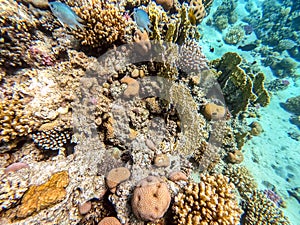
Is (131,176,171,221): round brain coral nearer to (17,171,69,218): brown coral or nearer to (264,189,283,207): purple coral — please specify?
(17,171,69,218): brown coral

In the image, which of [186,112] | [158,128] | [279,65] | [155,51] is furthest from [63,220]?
[279,65]

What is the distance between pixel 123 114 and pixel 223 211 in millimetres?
2476

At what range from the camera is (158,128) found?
367 centimetres

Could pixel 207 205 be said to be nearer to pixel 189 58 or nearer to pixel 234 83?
pixel 189 58

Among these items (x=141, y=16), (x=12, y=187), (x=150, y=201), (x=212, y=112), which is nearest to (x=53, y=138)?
(x=12, y=187)

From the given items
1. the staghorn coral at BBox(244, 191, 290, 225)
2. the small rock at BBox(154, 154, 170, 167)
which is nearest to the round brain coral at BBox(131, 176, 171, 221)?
Result: the small rock at BBox(154, 154, 170, 167)

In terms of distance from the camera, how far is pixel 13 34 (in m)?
3.11

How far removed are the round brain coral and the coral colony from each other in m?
0.02

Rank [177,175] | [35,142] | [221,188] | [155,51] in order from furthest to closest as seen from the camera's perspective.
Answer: [155,51] < [177,175] < [35,142] < [221,188]

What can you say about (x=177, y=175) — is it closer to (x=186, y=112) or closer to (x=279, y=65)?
(x=186, y=112)

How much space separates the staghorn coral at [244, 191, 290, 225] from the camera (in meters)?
3.64

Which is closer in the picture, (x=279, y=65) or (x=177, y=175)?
(x=177, y=175)

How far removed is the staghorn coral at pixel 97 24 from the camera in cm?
318

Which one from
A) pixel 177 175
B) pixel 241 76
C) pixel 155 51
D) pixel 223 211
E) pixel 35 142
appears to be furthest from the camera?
pixel 241 76
